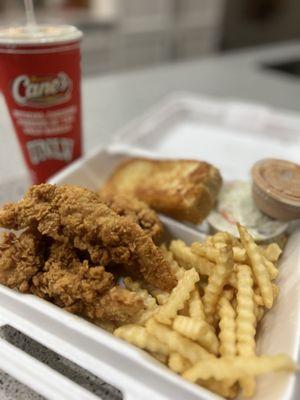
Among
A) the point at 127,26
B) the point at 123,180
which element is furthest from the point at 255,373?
the point at 127,26

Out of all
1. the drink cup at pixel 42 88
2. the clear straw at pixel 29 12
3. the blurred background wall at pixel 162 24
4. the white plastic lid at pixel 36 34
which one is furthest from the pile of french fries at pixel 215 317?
the blurred background wall at pixel 162 24

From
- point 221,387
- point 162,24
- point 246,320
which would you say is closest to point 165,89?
point 246,320

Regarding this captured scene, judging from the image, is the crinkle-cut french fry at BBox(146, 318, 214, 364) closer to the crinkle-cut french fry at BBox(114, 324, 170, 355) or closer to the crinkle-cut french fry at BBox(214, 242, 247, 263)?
the crinkle-cut french fry at BBox(114, 324, 170, 355)

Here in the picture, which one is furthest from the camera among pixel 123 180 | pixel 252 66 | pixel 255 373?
pixel 252 66

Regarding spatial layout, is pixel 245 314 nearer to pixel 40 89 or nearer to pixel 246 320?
pixel 246 320

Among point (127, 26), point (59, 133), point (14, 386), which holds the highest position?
point (59, 133)

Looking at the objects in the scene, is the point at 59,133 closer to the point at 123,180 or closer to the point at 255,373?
the point at 123,180

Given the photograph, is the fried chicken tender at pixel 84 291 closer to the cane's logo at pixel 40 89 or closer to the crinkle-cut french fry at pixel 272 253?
the crinkle-cut french fry at pixel 272 253
